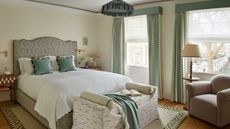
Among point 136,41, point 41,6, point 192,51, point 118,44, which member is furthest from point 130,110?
point 41,6

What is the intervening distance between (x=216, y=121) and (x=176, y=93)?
146 centimetres

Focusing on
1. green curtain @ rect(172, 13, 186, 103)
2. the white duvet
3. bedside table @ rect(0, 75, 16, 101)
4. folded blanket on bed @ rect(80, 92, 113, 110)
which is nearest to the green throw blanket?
folded blanket on bed @ rect(80, 92, 113, 110)

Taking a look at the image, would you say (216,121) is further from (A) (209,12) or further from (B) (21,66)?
(B) (21,66)

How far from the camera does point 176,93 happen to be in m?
4.63

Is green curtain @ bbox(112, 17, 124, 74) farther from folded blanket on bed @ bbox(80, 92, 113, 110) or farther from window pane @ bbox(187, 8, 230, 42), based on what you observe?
folded blanket on bed @ bbox(80, 92, 113, 110)

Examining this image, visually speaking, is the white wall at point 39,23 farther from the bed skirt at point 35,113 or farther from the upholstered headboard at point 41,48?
the bed skirt at point 35,113

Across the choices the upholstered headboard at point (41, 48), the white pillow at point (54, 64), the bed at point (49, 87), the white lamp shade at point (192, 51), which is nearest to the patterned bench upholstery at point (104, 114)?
the bed at point (49, 87)

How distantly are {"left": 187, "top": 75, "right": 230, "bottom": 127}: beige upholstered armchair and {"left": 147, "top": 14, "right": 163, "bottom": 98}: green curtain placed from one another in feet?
4.04

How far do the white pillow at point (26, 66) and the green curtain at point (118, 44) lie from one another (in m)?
2.39

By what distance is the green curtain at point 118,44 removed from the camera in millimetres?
5723

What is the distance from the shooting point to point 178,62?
4523 mm

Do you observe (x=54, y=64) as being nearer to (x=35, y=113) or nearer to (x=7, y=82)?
(x=7, y=82)

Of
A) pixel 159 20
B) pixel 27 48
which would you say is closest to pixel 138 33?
pixel 159 20

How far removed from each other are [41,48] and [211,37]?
400 centimetres
